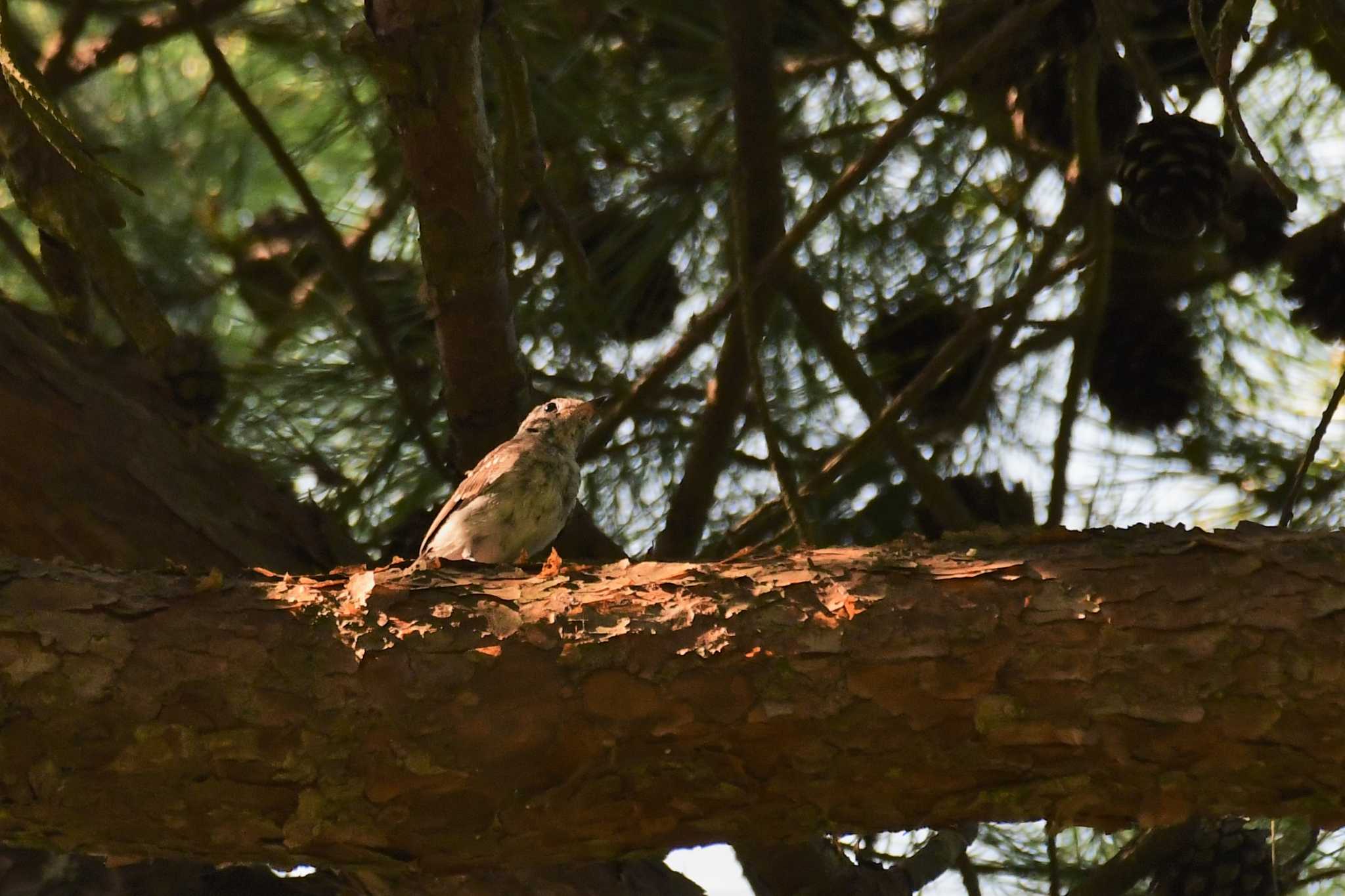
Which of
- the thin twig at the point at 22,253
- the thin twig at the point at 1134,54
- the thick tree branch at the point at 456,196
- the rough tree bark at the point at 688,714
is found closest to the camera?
the rough tree bark at the point at 688,714

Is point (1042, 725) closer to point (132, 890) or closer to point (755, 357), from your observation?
point (755, 357)

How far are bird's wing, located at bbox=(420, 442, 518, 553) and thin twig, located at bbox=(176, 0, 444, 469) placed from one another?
280 mm

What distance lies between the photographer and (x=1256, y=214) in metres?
3.14

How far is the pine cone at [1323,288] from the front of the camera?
10.2ft

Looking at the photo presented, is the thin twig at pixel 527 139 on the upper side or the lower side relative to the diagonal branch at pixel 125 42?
lower

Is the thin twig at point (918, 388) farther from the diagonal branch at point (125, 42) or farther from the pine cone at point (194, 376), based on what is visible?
the diagonal branch at point (125, 42)

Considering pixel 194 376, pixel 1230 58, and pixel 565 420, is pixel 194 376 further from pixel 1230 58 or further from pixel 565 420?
pixel 1230 58

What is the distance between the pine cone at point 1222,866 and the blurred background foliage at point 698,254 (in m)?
0.79

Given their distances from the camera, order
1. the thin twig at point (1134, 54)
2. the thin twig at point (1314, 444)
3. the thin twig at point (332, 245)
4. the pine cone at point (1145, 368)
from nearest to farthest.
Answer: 1. the thin twig at point (1314, 444)
2. the thin twig at point (1134, 54)
3. the thin twig at point (332, 245)
4. the pine cone at point (1145, 368)

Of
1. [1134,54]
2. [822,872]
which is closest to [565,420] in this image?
[822,872]

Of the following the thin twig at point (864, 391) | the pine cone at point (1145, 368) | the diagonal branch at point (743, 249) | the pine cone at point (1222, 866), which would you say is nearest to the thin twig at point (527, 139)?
the diagonal branch at point (743, 249)

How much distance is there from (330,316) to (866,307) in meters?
1.28

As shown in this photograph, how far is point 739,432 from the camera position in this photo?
376 cm

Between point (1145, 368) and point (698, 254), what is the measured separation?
3.58 ft
